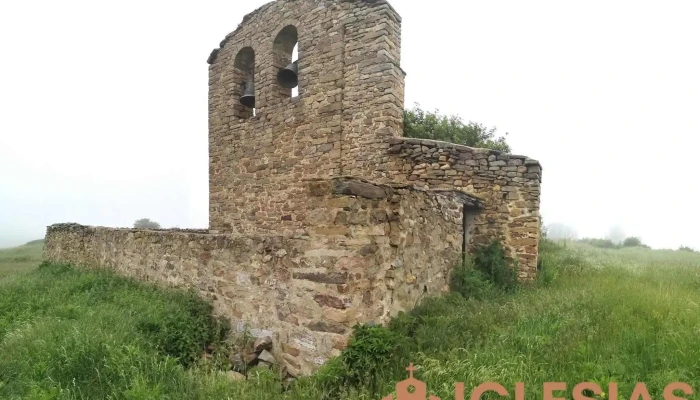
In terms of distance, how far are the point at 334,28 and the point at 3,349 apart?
8.12 m

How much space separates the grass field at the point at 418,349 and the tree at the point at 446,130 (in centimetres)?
825

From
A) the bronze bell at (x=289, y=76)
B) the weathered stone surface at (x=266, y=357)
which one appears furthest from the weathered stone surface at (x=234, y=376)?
the bronze bell at (x=289, y=76)

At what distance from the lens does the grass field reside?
135 inches

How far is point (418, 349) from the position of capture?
4250 mm

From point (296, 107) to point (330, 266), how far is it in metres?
6.17

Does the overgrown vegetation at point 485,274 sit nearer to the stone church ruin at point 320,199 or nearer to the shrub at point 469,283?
the shrub at point 469,283

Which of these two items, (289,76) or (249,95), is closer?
(289,76)

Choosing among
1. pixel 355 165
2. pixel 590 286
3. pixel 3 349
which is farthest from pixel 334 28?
pixel 3 349

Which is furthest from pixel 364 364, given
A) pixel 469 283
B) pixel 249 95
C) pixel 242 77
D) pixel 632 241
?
pixel 632 241

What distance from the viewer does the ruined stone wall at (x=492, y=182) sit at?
24.0 ft

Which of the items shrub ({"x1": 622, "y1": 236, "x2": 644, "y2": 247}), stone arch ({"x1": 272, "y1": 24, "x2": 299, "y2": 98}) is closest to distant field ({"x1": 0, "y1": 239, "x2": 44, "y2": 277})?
stone arch ({"x1": 272, "y1": 24, "x2": 299, "y2": 98})

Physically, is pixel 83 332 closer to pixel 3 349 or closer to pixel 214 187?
pixel 3 349

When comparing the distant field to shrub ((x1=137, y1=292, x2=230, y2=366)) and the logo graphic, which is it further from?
the logo graphic

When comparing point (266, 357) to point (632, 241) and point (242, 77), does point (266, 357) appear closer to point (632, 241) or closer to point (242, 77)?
point (242, 77)
